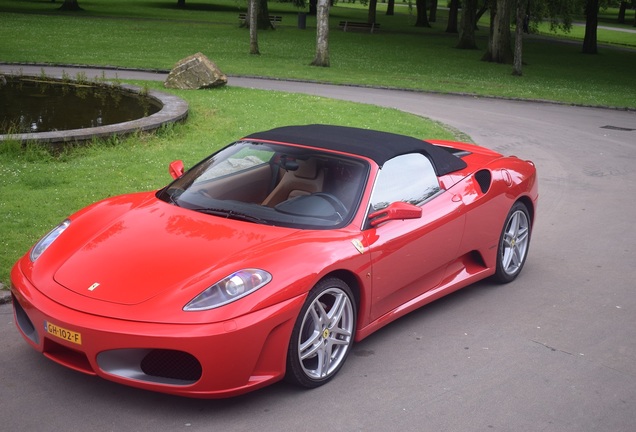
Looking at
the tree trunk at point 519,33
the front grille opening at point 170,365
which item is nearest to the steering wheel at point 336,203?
the front grille opening at point 170,365

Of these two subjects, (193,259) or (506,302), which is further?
(506,302)

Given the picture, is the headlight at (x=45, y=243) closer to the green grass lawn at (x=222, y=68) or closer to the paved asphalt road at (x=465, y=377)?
the paved asphalt road at (x=465, y=377)

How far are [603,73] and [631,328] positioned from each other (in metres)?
32.4

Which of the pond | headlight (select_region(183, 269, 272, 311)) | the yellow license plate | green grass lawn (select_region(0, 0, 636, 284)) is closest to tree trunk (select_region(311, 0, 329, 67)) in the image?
green grass lawn (select_region(0, 0, 636, 284))

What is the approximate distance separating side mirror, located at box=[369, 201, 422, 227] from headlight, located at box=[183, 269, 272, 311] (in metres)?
1.13

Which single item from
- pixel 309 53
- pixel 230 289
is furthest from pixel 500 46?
pixel 230 289

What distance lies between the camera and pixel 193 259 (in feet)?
17.2

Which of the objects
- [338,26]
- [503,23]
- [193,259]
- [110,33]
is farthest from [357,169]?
[338,26]

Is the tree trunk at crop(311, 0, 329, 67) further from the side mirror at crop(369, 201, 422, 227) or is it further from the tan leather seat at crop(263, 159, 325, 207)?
the side mirror at crop(369, 201, 422, 227)

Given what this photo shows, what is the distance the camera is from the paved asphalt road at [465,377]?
493 cm

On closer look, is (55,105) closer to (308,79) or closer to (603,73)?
(308,79)

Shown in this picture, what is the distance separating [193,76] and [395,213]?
15.9 metres

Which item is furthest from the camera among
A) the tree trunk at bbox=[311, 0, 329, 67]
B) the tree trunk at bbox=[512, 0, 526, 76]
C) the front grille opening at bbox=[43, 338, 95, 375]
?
the tree trunk at bbox=[512, 0, 526, 76]

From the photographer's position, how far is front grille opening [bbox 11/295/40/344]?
17.0 ft
